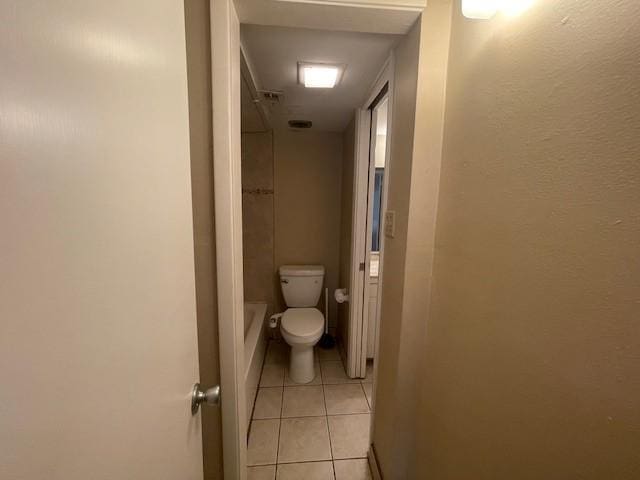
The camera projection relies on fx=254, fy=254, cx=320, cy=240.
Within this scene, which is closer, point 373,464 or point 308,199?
point 373,464

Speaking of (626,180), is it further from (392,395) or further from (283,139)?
(283,139)

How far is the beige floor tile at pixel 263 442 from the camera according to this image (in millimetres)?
1425

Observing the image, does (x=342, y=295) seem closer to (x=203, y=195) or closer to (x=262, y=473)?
(x=262, y=473)

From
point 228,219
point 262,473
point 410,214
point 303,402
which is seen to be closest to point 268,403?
point 303,402

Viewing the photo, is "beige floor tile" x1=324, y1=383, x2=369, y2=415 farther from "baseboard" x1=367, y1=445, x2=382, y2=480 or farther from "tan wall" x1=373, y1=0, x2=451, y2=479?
"tan wall" x1=373, y1=0, x2=451, y2=479

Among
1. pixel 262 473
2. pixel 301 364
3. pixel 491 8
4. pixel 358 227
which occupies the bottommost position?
pixel 262 473

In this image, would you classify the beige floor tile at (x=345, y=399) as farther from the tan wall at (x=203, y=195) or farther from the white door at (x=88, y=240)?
the white door at (x=88, y=240)

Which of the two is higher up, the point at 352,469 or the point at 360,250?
the point at 360,250

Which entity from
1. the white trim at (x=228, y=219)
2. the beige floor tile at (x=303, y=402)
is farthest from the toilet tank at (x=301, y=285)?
the white trim at (x=228, y=219)

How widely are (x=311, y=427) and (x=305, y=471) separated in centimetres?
27

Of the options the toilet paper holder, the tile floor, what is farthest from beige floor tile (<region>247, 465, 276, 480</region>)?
the toilet paper holder

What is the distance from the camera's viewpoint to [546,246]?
51 cm

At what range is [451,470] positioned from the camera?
0.82m

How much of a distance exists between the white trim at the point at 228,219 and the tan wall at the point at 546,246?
747mm
